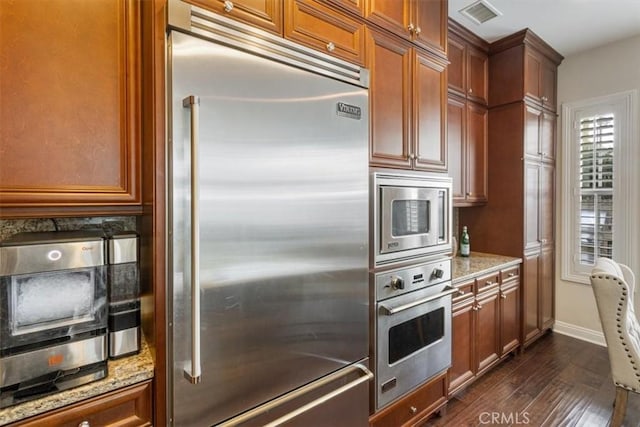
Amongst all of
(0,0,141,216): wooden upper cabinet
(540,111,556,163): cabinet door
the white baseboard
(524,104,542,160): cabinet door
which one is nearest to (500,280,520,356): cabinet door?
the white baseboard

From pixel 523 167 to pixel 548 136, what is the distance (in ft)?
2.32

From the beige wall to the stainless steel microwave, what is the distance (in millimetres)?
2199

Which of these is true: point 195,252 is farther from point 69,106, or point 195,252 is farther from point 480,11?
point 480,11

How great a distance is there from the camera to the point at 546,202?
10.4 ft

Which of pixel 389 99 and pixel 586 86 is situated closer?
pixel 389 99

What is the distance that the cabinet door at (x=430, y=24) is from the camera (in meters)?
1.89

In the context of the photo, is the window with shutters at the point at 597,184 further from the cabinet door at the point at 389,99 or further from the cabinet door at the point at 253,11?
the cabinet door at the point at 253,11

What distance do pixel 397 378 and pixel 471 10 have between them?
2.67m

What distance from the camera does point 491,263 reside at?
265cm

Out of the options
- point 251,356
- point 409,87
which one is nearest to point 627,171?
point 409,87

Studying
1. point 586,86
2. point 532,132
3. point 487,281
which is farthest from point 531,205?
point 586,86

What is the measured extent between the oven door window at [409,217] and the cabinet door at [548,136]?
6.60 feet

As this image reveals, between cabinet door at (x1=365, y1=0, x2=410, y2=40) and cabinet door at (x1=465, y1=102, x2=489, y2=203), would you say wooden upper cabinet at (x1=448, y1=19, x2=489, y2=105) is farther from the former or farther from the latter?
cabinet door at (x1=365, y1=0, x2=410, y2=40)

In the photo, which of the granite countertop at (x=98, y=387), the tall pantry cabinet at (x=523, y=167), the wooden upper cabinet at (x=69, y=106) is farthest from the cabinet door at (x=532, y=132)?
the granite countertop at (x=98, y=387)
